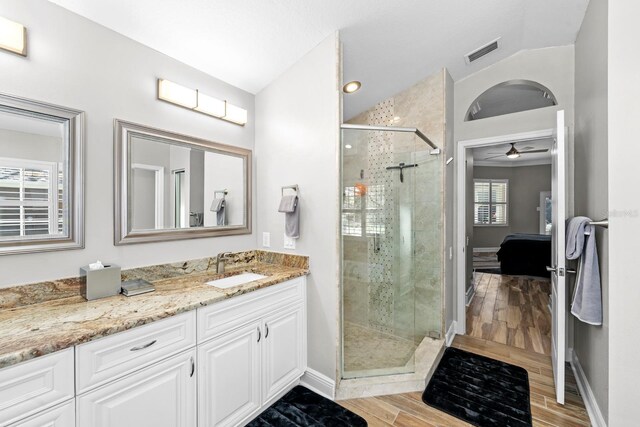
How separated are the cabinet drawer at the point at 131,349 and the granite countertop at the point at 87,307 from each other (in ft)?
0.16

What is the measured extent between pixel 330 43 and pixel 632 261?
194cm

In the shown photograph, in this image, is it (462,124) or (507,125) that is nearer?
(507,125)

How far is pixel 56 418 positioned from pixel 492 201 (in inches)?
371

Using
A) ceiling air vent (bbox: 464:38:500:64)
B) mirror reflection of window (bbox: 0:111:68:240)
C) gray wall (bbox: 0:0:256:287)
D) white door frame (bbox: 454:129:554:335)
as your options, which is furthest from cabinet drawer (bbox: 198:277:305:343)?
ceiling air vent (bbox: 464:38:500:64)

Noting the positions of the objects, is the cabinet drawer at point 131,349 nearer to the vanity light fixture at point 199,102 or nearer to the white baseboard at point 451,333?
the vanity light fixture at point 199,102

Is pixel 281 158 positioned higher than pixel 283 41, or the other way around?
pixel 283 41

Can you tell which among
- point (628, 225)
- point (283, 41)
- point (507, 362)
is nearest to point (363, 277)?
point (507, 362)

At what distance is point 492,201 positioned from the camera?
26.9ft

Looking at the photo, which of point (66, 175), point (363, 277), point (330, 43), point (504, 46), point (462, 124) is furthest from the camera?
point (462, 124)

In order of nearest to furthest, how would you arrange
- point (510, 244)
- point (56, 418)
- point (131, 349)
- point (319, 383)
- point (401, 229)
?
point (56, 418) → point (131, 349) → point (319, 383) → point (401, 229) → point (510, 244)

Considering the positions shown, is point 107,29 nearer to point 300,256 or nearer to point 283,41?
point 283,41

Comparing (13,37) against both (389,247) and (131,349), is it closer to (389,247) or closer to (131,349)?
(131,349)

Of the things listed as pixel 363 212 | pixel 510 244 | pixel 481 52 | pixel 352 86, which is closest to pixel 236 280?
pixel 363 212

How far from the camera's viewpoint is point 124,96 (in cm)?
170
